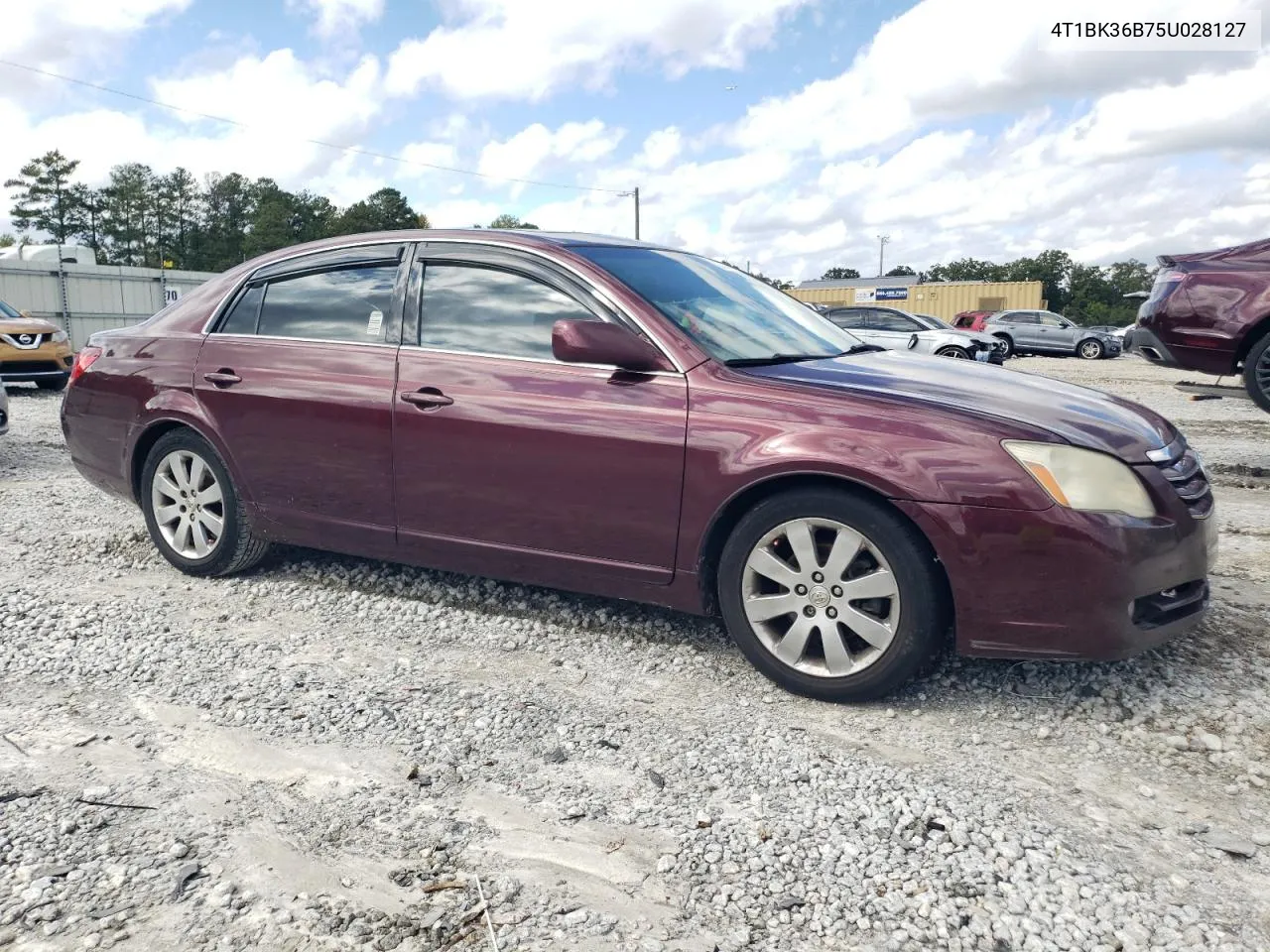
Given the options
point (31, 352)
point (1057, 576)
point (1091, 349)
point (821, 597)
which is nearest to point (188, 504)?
point (821, 597)

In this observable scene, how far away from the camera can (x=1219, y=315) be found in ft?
25.8

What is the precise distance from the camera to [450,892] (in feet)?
7.70

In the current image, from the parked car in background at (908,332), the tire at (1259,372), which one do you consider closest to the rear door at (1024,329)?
the parked car in background at (908,332)

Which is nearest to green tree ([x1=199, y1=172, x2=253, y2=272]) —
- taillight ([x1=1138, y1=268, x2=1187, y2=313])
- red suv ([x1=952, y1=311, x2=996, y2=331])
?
red suv ([x1=952, y1=311, x2=996, y2=331])

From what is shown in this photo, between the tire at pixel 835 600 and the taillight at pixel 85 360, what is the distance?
360 cm

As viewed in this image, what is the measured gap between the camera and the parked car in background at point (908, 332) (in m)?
20.6

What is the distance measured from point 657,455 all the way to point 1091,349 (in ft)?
103

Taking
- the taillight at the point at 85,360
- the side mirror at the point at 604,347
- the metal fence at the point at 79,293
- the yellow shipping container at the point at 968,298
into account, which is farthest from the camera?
the yellow shipping container at the point at 968,298

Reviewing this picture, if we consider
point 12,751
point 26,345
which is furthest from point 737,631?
point 26,345

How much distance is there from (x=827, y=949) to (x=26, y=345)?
1464 cm

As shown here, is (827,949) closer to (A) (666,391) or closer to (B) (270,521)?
(A) (666,391)

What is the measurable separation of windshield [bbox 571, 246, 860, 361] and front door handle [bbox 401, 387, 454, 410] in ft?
2.60

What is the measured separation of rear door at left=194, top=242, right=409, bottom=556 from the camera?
4.26 m

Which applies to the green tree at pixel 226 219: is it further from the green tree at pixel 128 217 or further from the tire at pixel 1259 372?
the tire at pixel 1259 372
